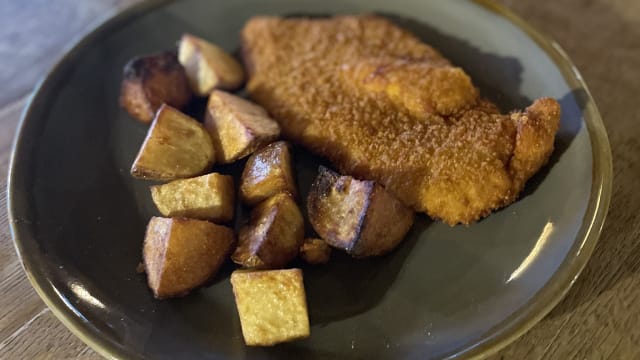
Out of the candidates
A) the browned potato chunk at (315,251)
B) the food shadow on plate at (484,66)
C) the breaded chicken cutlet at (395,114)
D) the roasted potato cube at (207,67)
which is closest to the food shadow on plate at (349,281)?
the browned potato chunk at (315,251)

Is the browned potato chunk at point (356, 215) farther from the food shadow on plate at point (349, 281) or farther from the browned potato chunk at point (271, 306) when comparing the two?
the browned potato chunk at point (271, 306)

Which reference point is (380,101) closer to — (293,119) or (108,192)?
(293,119)

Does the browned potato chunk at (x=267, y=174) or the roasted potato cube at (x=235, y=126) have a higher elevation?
the roasted potato cube at (x=235, y=126)

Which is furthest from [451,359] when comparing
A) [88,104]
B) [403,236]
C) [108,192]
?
[88,104]

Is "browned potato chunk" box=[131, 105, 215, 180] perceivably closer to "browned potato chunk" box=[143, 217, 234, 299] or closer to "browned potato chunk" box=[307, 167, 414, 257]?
"browned potato chunk" box=[143, 217, 234, 299]

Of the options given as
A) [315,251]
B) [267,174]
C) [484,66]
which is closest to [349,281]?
[315,251]

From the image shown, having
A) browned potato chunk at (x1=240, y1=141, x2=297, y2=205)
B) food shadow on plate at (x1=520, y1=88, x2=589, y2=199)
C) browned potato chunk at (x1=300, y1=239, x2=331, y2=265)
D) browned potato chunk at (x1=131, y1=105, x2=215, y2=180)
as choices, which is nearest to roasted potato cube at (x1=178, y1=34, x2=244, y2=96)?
browned potato chunk at (x1=131, y1=105, x2=215, y2=180)
